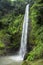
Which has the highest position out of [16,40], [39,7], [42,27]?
[39,7]

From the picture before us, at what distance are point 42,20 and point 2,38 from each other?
4.09 m

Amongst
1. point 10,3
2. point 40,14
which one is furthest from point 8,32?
point 10,3

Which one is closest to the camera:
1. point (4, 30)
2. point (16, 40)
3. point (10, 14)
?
point (16, 40)

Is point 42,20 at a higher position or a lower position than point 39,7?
lower

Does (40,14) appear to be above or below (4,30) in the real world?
above

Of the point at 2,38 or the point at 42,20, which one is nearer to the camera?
the point at 42,20

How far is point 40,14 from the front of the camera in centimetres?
1608

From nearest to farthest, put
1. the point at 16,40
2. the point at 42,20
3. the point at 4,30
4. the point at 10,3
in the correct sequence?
the point at 42,20 < the point at 16,40 < the point at 4,30 < the point at 10,3

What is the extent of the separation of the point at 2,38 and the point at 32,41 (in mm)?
3672

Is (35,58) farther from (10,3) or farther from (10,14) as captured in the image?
(10,3)

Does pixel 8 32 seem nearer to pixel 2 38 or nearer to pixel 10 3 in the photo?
pixel 2 38

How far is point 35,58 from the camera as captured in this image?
11820 millimetres

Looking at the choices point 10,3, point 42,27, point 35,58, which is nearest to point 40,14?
point 42,27

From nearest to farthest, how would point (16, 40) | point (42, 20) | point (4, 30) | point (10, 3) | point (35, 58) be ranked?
point (35, 58) < point (42, 20) < point (16, 40) < point (4, 30) < point (10, 3)
